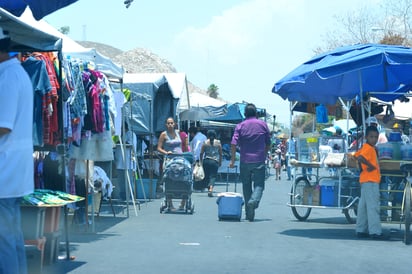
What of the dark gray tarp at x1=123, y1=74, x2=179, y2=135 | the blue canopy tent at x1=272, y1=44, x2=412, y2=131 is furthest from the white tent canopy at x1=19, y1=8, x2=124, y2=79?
the dark gray tarp at x1=123, y1=74, x2=179, y2=135

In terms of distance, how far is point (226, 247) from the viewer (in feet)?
36.3

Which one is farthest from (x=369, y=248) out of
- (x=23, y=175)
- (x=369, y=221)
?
(x=23, y=175)

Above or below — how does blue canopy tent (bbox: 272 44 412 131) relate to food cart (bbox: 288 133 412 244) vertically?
above

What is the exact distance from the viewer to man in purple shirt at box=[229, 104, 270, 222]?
48.0 feet

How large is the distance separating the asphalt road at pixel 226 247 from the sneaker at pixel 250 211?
0.46 ft

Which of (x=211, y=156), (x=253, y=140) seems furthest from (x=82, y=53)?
(x=211, y=156)

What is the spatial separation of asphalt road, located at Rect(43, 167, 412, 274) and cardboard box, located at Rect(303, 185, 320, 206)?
445 millimetres

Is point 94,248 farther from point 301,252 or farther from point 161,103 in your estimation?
point 161,103

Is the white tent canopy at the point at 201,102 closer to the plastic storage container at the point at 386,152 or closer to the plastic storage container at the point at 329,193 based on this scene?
the plastic storage container at the point at 329,193

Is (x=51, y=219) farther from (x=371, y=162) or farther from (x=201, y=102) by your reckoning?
(x=201, y=102)

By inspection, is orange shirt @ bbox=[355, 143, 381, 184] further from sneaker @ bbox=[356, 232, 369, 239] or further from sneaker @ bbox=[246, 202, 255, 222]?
sneaker @ bbox=[246, 202, 255, 222]

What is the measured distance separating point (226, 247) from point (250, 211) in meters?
3.63

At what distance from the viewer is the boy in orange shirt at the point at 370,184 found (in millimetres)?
12156

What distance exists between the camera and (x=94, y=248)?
1087 cm
